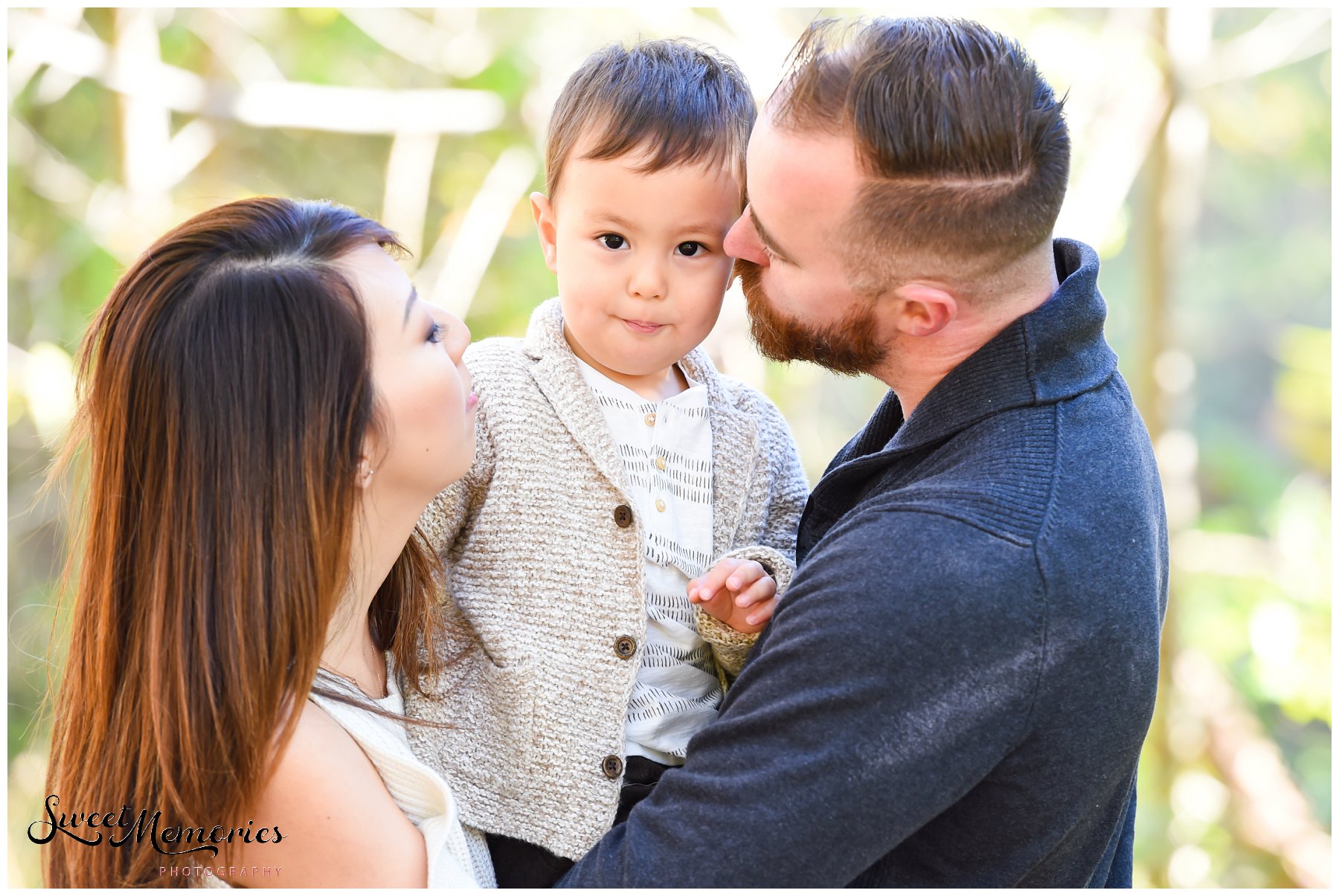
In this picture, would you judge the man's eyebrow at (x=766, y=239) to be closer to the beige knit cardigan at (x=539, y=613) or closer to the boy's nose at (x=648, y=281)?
the boy's nose at (x=648, y=281)

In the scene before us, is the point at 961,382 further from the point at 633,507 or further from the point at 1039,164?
the point at 633,507

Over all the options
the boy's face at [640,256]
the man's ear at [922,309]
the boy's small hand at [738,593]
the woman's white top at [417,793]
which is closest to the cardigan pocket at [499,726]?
the woman's white top at [417,793]

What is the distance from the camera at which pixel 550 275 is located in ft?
14.6

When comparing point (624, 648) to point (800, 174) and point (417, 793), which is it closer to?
point (417, 793)

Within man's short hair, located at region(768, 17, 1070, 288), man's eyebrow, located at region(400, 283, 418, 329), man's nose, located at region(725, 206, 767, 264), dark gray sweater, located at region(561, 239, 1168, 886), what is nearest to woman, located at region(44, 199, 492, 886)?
man's eyebrow, located at region(400, 283, 418, 329)

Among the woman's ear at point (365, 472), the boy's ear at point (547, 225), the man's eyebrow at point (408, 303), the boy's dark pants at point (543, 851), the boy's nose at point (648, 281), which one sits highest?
the boy's ear at point (547, 225)

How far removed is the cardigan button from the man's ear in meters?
0.63

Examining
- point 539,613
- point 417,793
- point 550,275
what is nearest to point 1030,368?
point 539,613

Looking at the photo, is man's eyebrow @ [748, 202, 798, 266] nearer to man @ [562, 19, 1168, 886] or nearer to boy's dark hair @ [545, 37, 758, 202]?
man @ [562, 19, 1168, 886]

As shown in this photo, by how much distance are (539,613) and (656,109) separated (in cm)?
81

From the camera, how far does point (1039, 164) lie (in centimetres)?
156

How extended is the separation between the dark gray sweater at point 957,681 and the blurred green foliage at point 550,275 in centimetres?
223

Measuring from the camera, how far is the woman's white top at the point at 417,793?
1458mm

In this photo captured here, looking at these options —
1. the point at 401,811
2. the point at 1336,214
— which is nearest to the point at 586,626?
the point at 401,811
